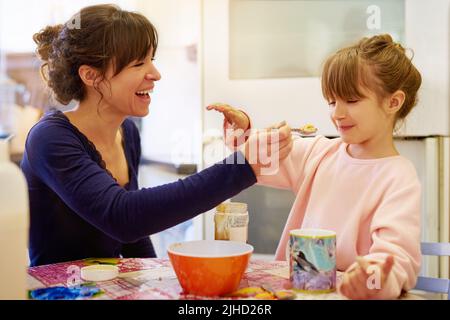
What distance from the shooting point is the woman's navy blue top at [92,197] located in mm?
677

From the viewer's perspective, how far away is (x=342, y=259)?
0.79 metres

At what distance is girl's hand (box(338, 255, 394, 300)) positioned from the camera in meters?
0.57

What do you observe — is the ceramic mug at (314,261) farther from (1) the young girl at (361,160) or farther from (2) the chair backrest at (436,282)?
(2) the chair backrest at (436,282)

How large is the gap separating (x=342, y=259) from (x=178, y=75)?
3.30ft

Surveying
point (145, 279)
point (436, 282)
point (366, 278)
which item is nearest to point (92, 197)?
point (145, 279)

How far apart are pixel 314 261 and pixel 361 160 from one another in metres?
0.30

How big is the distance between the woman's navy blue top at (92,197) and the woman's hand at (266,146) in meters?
0.01

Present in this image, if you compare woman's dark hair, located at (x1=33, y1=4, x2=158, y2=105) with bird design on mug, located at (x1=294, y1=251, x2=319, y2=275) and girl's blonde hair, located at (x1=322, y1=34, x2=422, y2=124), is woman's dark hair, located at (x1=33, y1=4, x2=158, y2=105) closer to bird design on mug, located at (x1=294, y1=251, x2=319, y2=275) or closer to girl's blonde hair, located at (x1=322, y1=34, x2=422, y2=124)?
girl's blonde hair, located at (x1=322, y1=34, x2=422, y2=124)

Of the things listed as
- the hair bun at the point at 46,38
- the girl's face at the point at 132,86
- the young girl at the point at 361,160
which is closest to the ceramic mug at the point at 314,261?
the young girl at the point at 361,160

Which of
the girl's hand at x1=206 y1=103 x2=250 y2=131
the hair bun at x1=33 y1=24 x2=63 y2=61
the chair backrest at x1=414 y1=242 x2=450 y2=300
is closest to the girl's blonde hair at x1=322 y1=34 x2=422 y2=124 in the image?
the girl's hand at x1=206 y1=103 x2=250 y2=131

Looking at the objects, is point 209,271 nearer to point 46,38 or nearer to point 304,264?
point 304,264

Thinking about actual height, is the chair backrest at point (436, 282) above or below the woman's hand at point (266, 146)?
below
